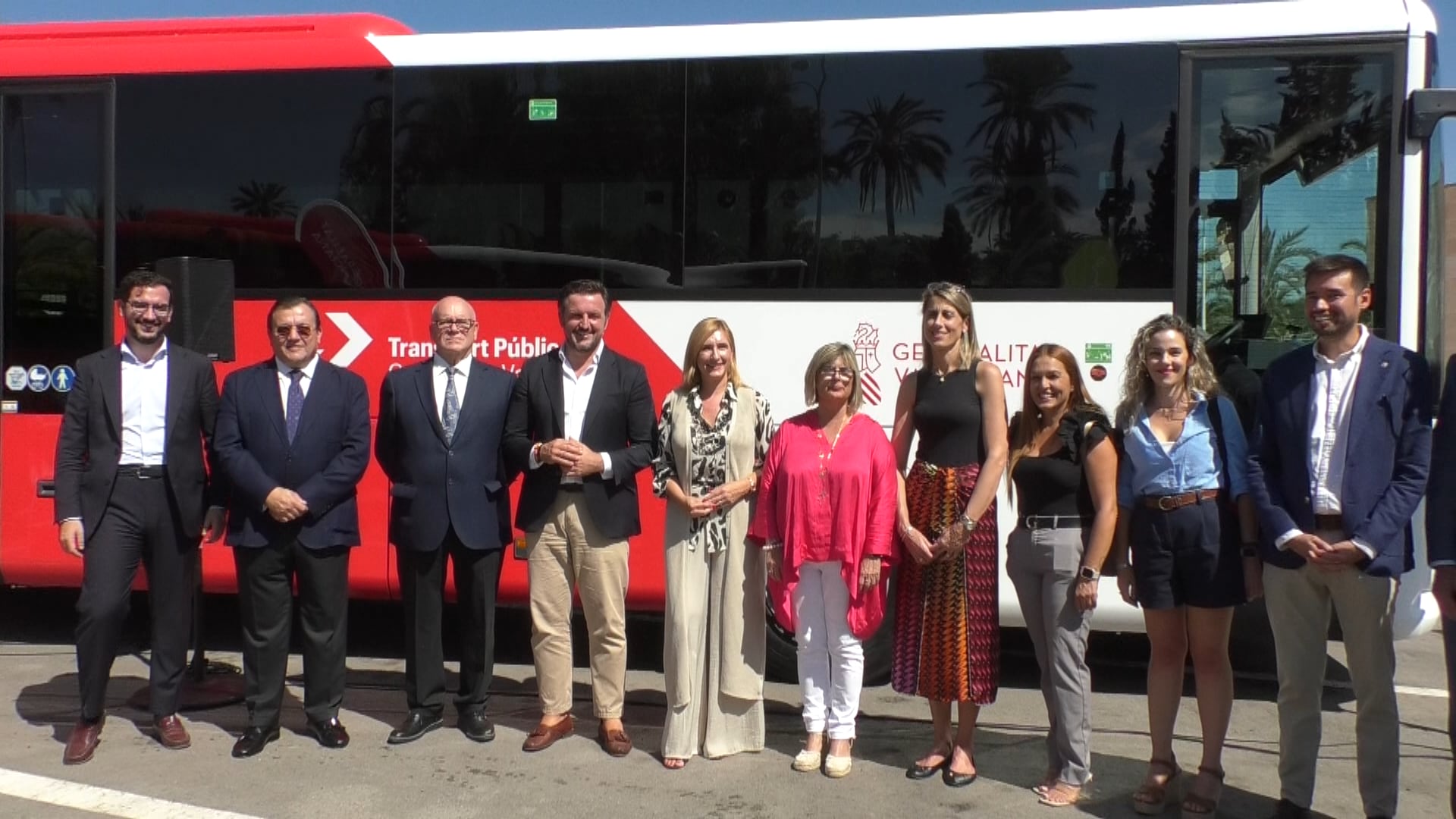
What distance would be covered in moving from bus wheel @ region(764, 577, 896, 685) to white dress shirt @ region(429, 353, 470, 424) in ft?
6.50

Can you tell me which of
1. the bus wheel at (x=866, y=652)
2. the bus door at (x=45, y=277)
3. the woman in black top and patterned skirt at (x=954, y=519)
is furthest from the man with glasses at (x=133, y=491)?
the woman in black top and patterned skirt at (x=954, y=519)

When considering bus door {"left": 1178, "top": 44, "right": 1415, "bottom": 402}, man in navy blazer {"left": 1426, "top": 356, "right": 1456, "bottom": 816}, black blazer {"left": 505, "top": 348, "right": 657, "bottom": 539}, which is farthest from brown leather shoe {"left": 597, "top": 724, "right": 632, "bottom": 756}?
bus door {"left": 1178, "top": 44, "right": 1415, "bottom": 402}

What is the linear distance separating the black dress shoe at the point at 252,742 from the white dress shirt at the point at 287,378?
1.41 metres

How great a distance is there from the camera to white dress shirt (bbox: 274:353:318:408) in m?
5.73

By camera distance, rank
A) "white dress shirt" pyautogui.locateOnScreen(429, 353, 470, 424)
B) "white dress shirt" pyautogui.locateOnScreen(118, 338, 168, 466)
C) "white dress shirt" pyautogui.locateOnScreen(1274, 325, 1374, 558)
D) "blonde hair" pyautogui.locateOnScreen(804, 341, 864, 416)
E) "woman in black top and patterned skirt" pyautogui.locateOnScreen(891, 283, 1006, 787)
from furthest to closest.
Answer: "white dress shirt" pyautogui.locateOnScreen(429, 353, 470, 424) < "white dress shirt" pyautogui.locateOnScreen(118, 338, 168, 466) < "blonde hair" pyautogui.locateOnScreen(804, 341, 864, 416) < "woman in black top and patterned skirt" pyautogui.locateOnScreen(891, 283, 1006, 787) < "white dress shirt" pyautogui.locateOnScreen(1274, 325, 1374, 558)

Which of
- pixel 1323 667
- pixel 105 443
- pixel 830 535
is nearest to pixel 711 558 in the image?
pixel 830 535

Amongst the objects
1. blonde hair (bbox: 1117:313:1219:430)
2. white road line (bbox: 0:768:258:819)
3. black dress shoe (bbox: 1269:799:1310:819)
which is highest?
blonde hair (bbox: 1117:313:1219:430)

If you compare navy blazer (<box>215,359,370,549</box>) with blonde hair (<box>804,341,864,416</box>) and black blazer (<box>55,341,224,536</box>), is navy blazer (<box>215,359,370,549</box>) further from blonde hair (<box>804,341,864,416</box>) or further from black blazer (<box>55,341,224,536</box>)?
blonde hair (<box>804,341,864,416</box>)

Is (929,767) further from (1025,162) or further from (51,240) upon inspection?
(51,240)

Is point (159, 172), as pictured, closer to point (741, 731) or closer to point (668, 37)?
point (668, 37)

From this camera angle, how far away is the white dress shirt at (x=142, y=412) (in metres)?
5.64

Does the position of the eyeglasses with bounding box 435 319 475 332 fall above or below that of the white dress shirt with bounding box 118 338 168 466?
above

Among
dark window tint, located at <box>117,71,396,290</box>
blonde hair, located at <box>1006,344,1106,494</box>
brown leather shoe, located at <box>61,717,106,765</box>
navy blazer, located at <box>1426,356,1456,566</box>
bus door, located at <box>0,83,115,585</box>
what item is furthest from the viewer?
bus door, located at <box>0,83,115,585</box>

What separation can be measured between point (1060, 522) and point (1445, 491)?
4.26 feet
